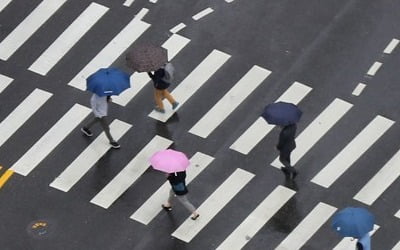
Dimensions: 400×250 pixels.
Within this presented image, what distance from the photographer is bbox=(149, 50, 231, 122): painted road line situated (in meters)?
31.0

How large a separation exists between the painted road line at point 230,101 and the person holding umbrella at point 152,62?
1112mm

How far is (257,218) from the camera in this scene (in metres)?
28.8

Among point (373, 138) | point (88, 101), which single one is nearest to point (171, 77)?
point (88, 101)

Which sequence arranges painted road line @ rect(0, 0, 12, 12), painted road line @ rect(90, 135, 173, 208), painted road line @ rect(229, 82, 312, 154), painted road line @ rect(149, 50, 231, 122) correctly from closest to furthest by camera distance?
1. painted road line @ rect(90, 135, 173, 208)
2. painted road line @ rect(229, 82, 312, 154)
3. painted road line @ rect(149, 50, 231, 122)
4. painted road line @ rect(0, 0, 12, 12)

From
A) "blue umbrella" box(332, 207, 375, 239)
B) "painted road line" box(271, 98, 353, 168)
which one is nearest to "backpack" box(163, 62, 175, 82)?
"painted road line" box(271, 98, 353, 168)

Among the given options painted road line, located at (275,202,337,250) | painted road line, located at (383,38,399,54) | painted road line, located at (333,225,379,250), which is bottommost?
painted road line, located at (333,225,379,250)

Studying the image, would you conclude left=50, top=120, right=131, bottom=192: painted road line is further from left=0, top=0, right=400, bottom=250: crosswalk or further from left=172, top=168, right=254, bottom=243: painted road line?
left=172, top=168, right=254, bottom=243: painted road line

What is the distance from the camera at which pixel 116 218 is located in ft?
94.9

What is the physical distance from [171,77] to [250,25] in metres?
3.28

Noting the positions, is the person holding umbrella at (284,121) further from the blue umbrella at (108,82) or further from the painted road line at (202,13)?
the painted road line at (202,13)

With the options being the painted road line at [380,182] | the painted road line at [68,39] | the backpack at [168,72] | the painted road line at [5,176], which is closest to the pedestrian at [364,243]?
the painted road line at [380,182]

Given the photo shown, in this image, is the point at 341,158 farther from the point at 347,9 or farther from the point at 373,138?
the point at 347,9

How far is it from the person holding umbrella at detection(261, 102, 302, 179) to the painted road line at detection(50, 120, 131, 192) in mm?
3594

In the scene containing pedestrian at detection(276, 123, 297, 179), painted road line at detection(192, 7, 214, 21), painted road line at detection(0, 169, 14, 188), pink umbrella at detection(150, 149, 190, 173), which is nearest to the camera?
pink umbrella at detection(150, 149, 190, 173)
